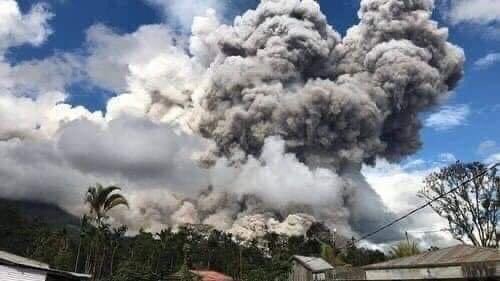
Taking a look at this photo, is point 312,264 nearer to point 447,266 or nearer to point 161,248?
point 447,266

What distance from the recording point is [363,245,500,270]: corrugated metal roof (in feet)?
49.2

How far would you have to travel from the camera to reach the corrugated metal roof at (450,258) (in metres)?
15.0

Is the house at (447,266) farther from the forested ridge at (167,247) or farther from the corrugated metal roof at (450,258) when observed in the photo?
the forested ridge at (167,247)

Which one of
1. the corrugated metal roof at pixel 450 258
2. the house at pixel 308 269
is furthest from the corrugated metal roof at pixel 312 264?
the corrugated metal roof at pixel 450 258

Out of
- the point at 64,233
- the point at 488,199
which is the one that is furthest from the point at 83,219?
the point at 488,199

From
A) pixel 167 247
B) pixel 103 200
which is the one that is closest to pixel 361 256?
pixel 167 247

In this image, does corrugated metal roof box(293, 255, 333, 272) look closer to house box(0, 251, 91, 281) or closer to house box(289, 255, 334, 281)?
house box(289, 255, 334, 281)

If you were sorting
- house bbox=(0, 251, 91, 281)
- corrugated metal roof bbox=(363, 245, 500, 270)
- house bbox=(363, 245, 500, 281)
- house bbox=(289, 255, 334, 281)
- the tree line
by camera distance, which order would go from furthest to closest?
the tree line
house bbox=(289, 255, 334, 281)
house bbox=(0, 251, 91, 281)
corrugated metal roof bbox=(363, 245, 500, 270)
house bbox=(363, 245, 500, 281)

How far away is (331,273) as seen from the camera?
1038 inches

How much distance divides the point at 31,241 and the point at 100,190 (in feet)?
242

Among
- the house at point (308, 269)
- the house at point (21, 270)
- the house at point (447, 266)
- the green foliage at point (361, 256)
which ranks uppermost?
the green foliage at point (361, 256)

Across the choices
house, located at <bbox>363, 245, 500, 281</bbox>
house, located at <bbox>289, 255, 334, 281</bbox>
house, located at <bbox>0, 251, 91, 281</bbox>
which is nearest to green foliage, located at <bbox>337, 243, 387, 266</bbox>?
house, located at <bbox>289, 255, 334, 281</bbox>

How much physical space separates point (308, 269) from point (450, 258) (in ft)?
60.9

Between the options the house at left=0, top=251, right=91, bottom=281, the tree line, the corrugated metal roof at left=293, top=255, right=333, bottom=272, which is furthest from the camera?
the tree line
